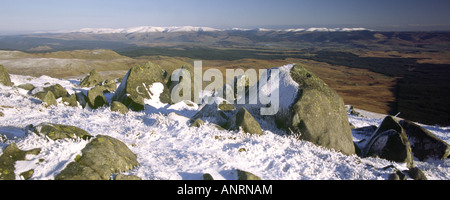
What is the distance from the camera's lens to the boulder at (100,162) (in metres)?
6.37

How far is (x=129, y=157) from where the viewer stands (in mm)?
8195

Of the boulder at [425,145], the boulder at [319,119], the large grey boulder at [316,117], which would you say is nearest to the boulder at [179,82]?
the large grey boulder at [316,117]

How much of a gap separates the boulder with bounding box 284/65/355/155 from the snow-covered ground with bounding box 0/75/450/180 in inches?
31.9

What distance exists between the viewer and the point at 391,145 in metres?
12.1

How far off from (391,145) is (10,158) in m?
16.1

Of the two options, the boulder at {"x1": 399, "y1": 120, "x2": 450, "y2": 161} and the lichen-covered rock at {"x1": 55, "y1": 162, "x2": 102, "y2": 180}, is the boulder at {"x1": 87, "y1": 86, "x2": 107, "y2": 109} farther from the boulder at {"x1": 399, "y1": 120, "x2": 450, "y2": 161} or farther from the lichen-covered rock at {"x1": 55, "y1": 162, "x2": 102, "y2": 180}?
the boulder at {"x1": 399, "y1": 120, "x2": 450, "y2": 161}

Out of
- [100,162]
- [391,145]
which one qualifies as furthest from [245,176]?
[391,145]

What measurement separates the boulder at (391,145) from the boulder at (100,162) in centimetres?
1245

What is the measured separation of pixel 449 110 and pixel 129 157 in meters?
76.3

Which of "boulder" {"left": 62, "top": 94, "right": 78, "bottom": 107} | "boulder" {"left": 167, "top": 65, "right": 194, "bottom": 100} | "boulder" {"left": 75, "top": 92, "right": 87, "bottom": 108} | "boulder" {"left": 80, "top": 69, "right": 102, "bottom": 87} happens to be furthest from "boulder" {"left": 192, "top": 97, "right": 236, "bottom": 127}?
"boulder" {"left": 80, "top": 69, "right": 102, "bottom": 87}

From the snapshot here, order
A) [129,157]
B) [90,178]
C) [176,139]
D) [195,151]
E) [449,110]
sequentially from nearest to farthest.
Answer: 1. [90,178]
2. [129,157]
3. [195,151]
4. [176,139]
5. [449,110]
